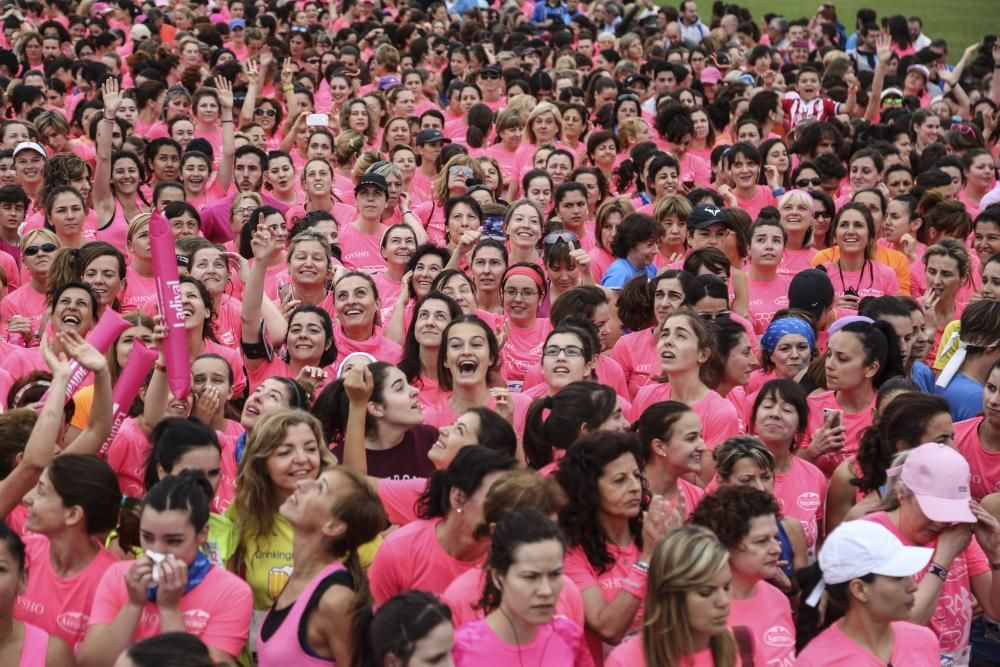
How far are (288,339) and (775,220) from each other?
3.88 meters

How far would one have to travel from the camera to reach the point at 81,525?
5.51 m

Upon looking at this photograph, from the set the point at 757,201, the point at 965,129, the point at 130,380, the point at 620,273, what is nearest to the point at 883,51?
the point at 965,129

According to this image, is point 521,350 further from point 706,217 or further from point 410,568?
point 410,568

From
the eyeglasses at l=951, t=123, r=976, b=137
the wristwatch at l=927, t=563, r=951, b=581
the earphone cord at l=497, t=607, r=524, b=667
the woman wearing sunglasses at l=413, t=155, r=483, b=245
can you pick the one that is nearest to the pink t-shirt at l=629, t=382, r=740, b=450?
the wristwatch at l=927, t=563, r=951, b=581

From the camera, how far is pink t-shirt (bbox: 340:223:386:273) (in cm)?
1080

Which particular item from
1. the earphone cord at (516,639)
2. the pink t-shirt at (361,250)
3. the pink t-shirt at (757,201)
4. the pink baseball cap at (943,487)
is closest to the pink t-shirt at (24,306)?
the pink t-shirt at (361,250)

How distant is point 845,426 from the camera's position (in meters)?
7.49

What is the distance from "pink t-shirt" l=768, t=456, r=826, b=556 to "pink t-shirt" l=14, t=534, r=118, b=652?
313cm

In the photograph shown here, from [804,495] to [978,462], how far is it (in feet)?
3.13

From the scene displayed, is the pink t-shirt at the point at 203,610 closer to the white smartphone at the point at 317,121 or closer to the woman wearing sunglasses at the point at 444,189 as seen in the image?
the woman wearing sunglasses at the point at 444,189

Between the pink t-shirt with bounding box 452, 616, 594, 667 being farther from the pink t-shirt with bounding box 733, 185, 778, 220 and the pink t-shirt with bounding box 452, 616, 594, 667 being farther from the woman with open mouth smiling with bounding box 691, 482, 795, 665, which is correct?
the pink t-shirt with bounding box 733, 185, 778, 220

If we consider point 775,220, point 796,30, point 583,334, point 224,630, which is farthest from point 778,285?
point 796,30

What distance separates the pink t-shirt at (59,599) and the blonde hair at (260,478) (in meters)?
0.59

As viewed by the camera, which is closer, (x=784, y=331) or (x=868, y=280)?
(x=784, y=331)
